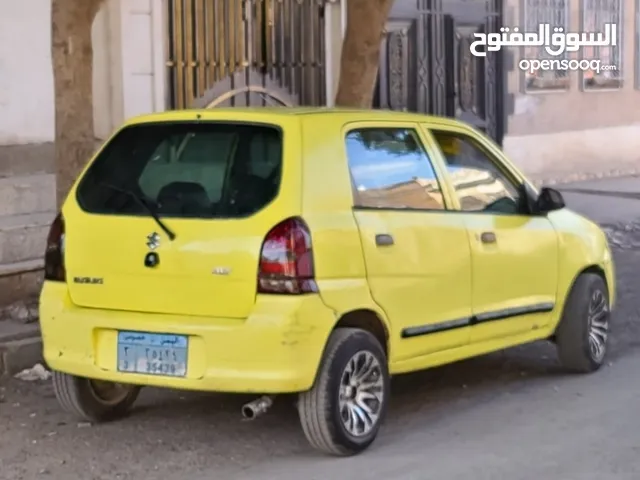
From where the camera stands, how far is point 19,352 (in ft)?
26.0

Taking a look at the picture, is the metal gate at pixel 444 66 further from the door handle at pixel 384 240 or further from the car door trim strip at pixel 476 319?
the door handle at pixel 384 240

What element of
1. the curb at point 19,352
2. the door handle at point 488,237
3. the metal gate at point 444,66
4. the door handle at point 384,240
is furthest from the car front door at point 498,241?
the metal gate at point 444,66

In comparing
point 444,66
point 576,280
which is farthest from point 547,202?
point 444,66

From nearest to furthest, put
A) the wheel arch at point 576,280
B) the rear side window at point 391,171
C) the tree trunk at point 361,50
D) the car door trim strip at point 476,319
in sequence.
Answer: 1. the rear side window at point 391,171
2. the car door trim strip at point 476,319
3. the wheel arch at point 576,280
4. the tree trunk at point 361,50

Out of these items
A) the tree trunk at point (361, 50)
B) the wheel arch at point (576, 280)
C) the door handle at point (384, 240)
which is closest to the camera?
the door handle at point (384, 240)

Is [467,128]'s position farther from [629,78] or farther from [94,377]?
[629,78]

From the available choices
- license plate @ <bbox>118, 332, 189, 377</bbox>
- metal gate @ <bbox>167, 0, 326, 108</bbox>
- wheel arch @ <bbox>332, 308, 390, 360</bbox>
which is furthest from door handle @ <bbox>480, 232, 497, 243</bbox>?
metal gate @ <bbox>167, 0, 326, 108</bbox>

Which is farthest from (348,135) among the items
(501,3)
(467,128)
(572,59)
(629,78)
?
(629,78)

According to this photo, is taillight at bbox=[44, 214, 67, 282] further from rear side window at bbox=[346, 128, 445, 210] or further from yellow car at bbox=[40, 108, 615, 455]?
rear side window at bbox=[346, 128, 445, 210]

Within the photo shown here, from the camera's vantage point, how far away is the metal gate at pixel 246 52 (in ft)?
40.0

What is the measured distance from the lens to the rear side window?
6.29 metres

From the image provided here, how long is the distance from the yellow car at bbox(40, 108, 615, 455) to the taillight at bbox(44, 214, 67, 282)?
0.01 m

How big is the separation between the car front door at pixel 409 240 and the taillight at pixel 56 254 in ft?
4.79

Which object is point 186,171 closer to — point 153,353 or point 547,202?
point 153,353
